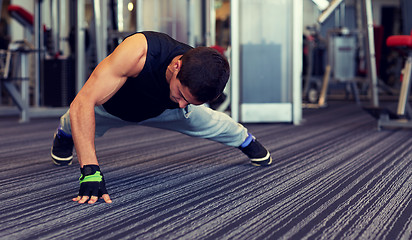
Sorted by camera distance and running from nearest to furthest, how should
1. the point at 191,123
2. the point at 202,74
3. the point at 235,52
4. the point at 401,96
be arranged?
the point at 202,74, the point at 191,123, the point at 401,96, the point at 235,52

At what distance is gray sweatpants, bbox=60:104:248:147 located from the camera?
1.63 meters

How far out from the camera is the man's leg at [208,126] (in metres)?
1.65

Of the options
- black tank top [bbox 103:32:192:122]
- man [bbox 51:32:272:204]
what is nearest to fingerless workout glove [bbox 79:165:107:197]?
man [bbox 51:32:272:204]

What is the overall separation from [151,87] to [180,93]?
152mm

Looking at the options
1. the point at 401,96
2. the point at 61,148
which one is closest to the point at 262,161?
the point at 61,148

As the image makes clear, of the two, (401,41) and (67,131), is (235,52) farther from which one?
(67,131)

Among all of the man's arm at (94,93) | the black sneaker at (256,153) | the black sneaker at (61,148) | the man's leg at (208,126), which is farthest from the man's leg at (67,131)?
the black sneaker at (256,153)

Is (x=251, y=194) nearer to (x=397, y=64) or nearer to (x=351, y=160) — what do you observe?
(x=351, y=160)

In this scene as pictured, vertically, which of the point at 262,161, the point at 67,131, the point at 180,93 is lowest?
the point at 262,161

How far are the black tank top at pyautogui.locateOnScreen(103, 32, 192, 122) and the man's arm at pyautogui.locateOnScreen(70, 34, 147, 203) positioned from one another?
0.06 meters

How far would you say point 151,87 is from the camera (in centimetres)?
139

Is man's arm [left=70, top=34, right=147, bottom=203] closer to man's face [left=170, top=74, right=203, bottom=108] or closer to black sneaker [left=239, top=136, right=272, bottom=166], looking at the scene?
man's face [left=170, top=74, right=203, bottom=108]

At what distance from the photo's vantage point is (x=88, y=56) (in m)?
4.55

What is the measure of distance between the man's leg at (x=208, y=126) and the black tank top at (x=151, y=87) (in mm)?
93
